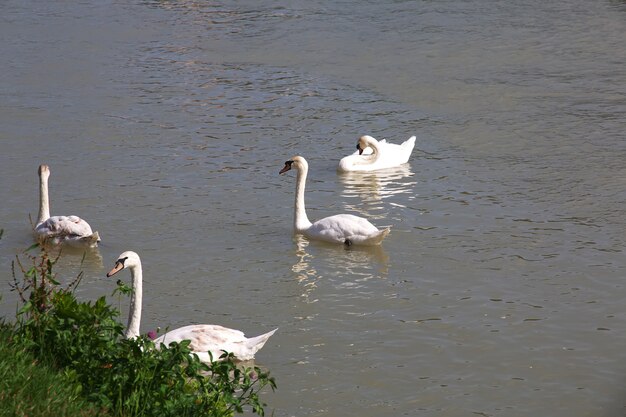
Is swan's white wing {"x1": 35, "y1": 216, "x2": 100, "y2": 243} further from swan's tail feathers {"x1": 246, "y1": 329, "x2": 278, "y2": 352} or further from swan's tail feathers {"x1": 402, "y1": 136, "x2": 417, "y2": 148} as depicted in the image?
swan's tail feathers {"x1": 402, "y1": 136, "x2": 417, "y2": 148}

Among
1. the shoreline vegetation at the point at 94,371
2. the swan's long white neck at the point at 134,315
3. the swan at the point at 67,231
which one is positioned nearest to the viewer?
the shoreline vegetation at the point at 94,371

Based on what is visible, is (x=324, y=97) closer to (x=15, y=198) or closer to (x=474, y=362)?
(x=15, y=198)

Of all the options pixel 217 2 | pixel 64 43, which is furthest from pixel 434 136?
pixel 217 2

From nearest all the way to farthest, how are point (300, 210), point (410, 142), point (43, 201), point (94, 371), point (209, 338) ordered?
point (94, 371) → point (209, 338) → point (43, 201) → point (300, 210) → point (410, 142)

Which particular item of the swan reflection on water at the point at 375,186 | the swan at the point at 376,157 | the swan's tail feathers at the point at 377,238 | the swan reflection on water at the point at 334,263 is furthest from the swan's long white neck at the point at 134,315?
the swan at the point at 376,157

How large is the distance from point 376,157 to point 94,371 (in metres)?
8.72

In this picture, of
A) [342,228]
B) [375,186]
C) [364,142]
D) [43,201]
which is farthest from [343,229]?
[364,142]

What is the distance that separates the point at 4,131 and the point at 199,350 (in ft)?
26.6

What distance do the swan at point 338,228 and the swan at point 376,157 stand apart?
7.44 ft

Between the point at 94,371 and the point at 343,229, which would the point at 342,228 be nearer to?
the point at 343,229

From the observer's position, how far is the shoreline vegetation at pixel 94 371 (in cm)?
582

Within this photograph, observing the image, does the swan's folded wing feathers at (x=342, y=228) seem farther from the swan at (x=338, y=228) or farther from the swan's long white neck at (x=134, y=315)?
the swan's long white neck at (x=134, y=315)

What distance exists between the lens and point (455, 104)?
56.8 ft

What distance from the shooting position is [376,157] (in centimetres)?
1470
